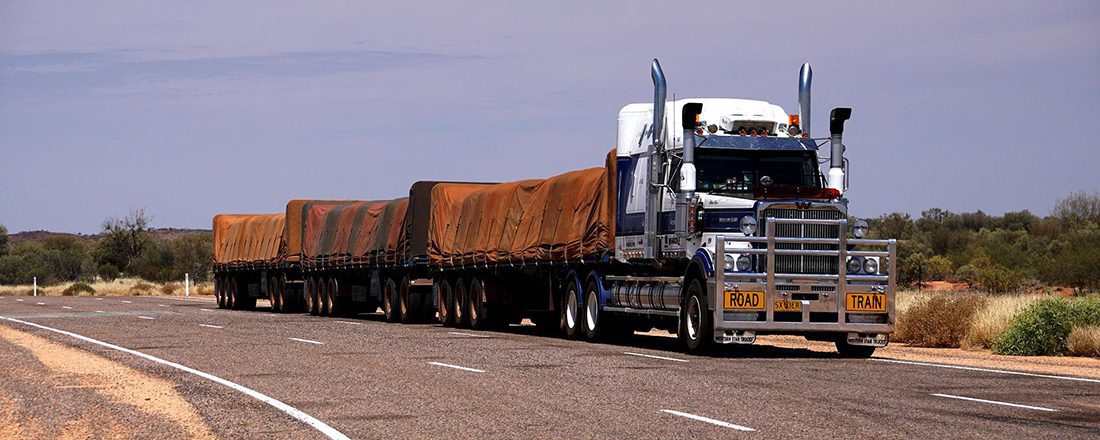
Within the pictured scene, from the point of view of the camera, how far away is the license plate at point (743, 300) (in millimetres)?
20391

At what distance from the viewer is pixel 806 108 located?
75.4 feet

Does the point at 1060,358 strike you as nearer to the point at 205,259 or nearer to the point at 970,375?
the point at 970,375

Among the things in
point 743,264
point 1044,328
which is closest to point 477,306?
point 743,264

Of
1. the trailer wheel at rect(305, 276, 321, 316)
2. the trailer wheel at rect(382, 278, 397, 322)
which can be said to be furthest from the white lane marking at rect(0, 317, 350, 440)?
the trailer wheel at rect(305, 276, 321, 316)

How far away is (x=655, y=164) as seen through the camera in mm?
22297

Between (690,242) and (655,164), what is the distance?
140cm

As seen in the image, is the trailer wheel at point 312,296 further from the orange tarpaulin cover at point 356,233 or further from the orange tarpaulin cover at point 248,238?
the orange tarpaulin cover at point 248,238

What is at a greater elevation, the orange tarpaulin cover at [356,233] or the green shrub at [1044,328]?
the orange tarpaulin cover at [356,233]

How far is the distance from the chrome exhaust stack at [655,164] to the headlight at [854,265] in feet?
9.92

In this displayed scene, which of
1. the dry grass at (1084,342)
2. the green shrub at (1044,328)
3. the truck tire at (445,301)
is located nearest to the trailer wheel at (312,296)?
the truck tire at (445,301)

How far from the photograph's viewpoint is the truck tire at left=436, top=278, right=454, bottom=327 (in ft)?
106

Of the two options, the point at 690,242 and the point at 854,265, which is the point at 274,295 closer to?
the point at 690,242

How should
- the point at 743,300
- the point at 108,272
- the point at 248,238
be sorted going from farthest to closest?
the point at 108,272 → the point at 248,238 → the point at 743,300

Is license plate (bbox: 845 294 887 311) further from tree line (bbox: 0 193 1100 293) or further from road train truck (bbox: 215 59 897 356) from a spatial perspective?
tree line (bbox: 0 193 1100 293)
